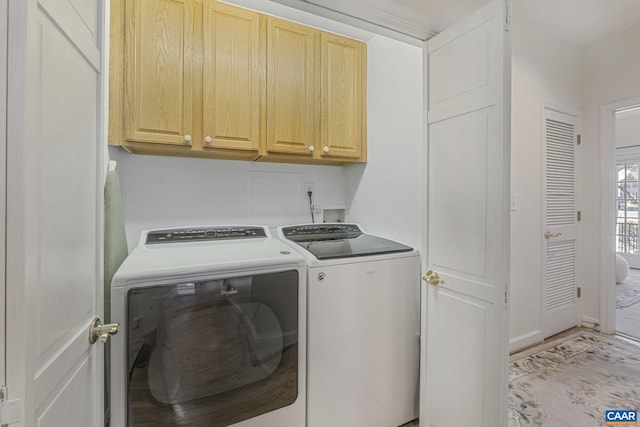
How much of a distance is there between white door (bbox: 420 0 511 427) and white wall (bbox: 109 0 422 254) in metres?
0.33

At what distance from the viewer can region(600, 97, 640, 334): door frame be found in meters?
2.67

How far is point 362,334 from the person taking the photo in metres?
1.53

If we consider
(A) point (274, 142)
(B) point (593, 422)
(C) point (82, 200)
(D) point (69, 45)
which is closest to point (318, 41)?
(A) point (274, 142)

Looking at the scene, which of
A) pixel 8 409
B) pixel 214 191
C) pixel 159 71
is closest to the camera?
pixel 8 409

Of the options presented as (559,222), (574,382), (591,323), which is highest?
(559,222)

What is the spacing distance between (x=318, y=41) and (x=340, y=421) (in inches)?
93.9

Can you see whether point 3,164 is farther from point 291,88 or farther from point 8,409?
point 291,88

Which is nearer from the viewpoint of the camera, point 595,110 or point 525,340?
point 525,340

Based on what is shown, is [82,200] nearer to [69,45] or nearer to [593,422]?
[69,45]

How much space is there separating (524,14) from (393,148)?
5.15ft

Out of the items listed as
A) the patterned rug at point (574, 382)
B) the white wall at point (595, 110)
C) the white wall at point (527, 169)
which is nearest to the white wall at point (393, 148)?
the white wall at point (527, 169)

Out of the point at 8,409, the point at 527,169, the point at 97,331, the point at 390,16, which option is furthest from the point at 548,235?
the point at 8,409

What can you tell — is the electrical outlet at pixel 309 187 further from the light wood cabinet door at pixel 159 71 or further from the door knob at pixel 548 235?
the door knob at pixel 548 235

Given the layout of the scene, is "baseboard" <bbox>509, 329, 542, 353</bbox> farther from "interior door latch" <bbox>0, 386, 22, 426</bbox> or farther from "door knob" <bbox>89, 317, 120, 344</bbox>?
"interior door latch" <bbox>0, 386, 22, 426</bbox>
